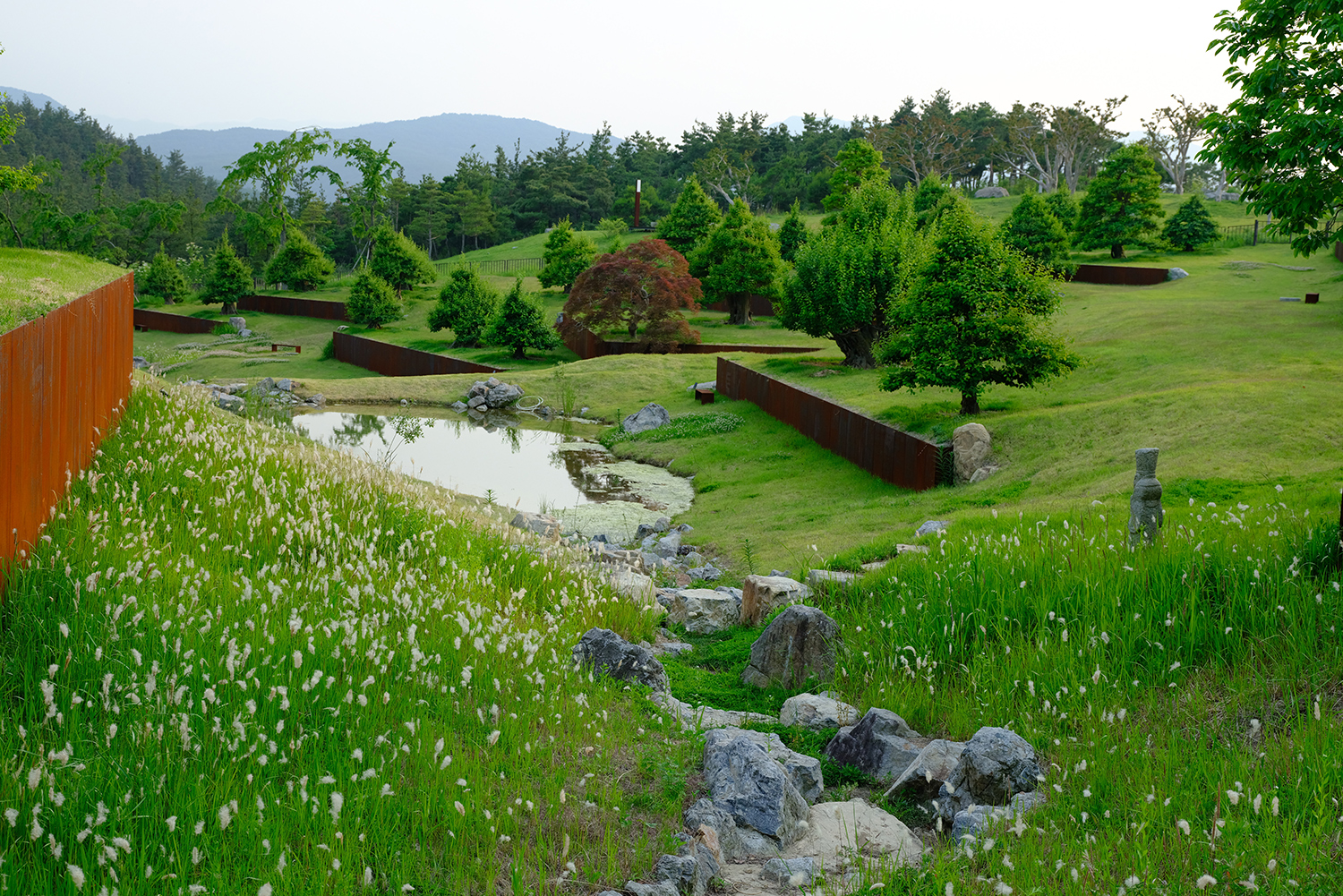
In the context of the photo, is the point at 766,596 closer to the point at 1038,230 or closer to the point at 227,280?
the point at 1038,230

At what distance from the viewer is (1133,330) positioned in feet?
79.7

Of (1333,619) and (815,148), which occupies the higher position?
(815,148)

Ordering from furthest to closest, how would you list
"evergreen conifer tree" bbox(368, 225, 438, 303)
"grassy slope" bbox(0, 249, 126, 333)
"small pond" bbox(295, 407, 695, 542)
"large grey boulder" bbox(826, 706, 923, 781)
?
"evergreen conifer tree" bbox(368, 225, 438, 303), "small pond" bbox(295, 407, 695, 542), "grassy slope" bbox(0, 249, 126, 333), "large grey boulder" bbox(826, 706, 923, 781)

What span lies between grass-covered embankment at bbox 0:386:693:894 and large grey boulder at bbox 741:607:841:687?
117 centimetres

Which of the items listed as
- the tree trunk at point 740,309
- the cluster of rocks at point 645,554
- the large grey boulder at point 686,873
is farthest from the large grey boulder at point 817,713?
the tree trunk at point 740,309

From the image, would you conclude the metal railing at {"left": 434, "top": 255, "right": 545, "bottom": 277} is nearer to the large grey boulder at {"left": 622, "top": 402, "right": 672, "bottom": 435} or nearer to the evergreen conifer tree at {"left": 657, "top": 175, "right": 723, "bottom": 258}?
the evergreen conifer tree at {"left": 657, "top": 175, "right": 723, "bottom": 258}

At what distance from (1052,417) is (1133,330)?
10.3 m

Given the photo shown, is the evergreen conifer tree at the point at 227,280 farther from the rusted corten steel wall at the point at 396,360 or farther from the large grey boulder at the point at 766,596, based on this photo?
the large grey boulder at the point at 766,596

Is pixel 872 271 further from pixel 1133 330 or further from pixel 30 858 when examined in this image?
pixel 30 858

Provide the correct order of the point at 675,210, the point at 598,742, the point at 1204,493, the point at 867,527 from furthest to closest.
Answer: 1. the point at 675,210
2. the point at 867,527
3. the point at 1204,493
4. the point at 598,742

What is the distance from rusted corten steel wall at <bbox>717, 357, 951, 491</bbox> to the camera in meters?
15.8

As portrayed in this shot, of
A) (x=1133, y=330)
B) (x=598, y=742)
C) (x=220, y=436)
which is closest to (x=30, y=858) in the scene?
(x=598, y=742)

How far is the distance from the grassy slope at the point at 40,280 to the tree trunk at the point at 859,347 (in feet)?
59.8

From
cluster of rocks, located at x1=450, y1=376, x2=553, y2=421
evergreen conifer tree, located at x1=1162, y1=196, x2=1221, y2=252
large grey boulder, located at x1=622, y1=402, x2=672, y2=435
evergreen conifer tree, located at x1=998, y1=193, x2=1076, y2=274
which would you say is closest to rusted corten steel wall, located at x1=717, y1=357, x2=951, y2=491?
large grey boulder, located at x1=622, y1=402, x2=672, y2=435
